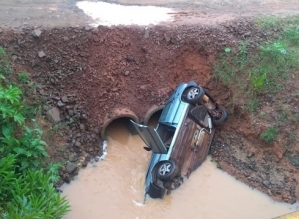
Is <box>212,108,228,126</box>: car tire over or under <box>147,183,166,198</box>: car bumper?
over

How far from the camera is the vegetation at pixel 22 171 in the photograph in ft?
18.9

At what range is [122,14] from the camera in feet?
29.3

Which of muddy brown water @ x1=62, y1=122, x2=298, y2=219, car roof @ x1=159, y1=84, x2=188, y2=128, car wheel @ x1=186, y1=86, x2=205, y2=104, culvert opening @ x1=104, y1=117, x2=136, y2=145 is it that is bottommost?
Result: muddy brown water @ x1=62, y1=122, x2=298, y2=219

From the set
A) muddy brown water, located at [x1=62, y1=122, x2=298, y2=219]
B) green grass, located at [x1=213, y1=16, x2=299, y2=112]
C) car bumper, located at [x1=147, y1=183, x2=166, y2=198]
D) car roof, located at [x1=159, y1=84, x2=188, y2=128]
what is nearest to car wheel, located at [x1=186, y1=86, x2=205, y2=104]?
car roof, located at [x1=159, y1=84, x2=188, y2=128]

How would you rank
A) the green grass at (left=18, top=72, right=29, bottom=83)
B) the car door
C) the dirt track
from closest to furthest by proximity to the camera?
the car door → the green grass at (left=18, top=72, right=29, bottom=83) → the dirt track

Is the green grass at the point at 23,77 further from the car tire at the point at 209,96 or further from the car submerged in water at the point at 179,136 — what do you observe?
the car tire at the point at 209,96

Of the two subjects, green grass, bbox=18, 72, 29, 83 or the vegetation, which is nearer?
the vegetation

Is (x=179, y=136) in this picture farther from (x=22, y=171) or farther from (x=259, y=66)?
(x=22, y=171)

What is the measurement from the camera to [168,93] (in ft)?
27.4

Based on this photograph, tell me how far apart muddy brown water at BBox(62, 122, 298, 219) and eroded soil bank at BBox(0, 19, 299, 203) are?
0.28m

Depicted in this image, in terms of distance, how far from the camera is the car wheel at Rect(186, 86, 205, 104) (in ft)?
24.5

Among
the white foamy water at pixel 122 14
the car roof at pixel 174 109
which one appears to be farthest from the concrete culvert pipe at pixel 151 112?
the white foamy water at pixel 122 14

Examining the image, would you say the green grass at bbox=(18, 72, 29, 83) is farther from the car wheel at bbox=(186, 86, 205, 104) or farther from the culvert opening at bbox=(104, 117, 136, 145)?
the car wheel at bbox=(186, 86, 205, 104)

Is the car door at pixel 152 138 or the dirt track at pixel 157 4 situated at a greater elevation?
the dirt track at pixel 157 4
